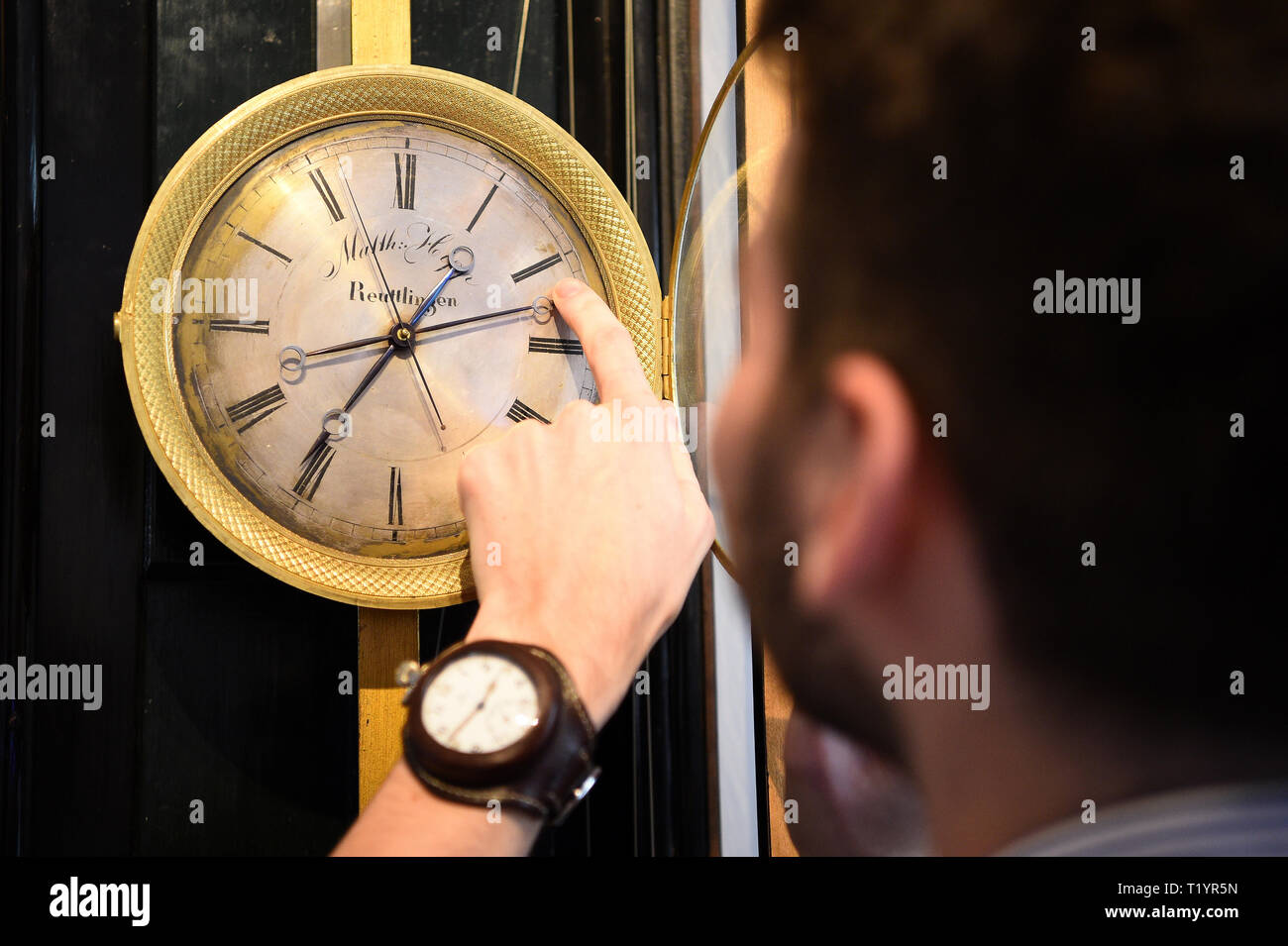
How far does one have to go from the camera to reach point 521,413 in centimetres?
101

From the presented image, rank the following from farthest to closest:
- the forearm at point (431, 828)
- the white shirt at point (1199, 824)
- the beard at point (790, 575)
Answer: the beard at point (790, 575), the white shirt at point (1199, 824), the forearm at point (431, 828)

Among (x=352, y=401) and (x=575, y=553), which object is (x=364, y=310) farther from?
(x=575, y=553)

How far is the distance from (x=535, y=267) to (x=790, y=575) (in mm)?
438

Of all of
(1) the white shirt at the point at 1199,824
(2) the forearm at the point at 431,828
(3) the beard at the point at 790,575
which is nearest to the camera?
(2) the forearm at the point at 431,828

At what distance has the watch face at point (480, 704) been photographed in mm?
800

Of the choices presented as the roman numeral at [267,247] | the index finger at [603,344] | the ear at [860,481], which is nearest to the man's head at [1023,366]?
the ear at [860,481]

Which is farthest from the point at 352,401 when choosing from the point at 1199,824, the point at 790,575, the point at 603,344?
the point at 1199,824

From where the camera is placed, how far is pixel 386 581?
98 cm

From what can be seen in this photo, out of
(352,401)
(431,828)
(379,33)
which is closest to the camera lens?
(431,828)

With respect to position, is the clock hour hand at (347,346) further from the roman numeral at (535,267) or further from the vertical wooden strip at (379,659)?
the vertical wooden strip at (379,659)

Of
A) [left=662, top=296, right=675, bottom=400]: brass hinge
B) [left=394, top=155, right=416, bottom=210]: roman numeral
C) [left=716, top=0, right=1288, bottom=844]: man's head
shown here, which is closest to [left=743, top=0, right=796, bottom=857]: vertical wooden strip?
[left=716, top=0, right=1288, bottom=844]: man's head

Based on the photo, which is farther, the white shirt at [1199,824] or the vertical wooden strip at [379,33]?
the vertical wooden strip at [379,33]

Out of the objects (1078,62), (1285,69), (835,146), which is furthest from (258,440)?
(1285,69)
